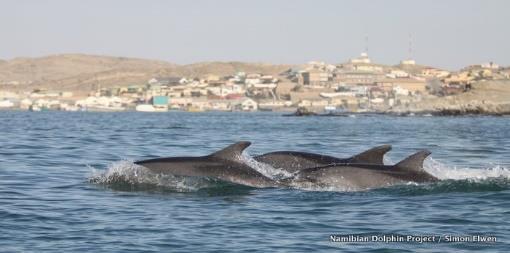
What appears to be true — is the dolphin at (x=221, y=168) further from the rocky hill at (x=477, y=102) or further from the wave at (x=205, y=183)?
the rocky hill at (x=477, y=102)

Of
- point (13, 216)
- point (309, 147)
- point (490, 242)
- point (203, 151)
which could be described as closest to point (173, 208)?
point (13, 216)

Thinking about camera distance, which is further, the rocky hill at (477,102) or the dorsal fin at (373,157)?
the rocky hill at (477,102)

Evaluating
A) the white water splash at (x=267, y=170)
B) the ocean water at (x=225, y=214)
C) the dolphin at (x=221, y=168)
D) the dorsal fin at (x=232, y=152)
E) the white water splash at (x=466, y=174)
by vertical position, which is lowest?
the white water splash at (x=466, y=174)

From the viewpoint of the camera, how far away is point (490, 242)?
51.6ft

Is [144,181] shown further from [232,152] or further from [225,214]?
[225,214]

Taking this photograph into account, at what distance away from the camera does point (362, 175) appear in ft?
73.3

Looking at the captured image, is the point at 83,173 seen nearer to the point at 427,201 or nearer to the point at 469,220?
the point at 427,201

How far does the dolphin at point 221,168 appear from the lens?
878 inches

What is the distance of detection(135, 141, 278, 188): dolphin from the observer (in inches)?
878

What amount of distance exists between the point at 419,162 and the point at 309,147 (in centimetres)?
2165

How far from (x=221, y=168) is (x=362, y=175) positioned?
119 inches

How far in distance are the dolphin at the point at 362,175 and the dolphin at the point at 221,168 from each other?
2.67 ft

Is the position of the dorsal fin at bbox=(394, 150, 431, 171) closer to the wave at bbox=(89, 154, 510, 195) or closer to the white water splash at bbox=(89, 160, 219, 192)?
the wave at bbox=(89, 154, 510, 195)

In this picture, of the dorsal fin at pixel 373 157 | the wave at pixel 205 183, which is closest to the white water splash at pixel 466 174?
the wave at pixel 205 183
